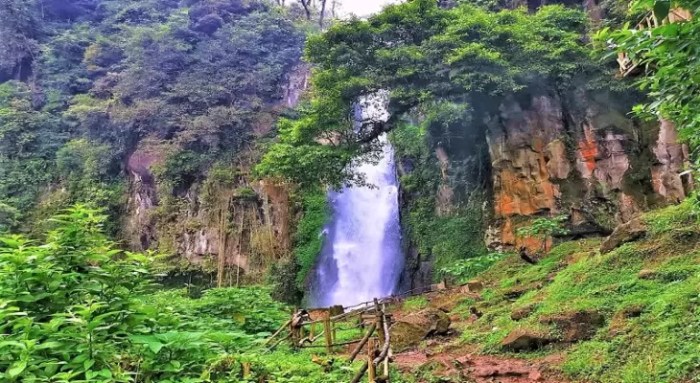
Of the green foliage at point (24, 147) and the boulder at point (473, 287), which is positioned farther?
the green foliage at point (24, 147)

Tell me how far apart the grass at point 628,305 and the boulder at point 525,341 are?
4.1 inches

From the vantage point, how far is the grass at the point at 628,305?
512 centimetres

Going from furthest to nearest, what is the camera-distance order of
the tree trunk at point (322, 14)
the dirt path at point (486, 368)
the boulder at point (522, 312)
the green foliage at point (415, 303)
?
the tree trunk at point (322, 14)
the green foliage at point (415, 303)
the boulder at point (522, 312)
the dirt path at point (486, 368)

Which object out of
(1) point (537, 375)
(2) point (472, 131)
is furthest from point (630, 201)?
(1) point (537, 375)

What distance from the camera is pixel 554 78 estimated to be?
14688 millimetres

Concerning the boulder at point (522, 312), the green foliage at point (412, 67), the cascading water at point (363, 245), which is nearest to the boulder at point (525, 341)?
the boulder at point (522, 312)

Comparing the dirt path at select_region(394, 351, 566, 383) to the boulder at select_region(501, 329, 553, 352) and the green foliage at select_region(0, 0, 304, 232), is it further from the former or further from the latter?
the green foliage at select_region(0, 0, 304, 232)

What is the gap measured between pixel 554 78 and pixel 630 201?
3.97 meters

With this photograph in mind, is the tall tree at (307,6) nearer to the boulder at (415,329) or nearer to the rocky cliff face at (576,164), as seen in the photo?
the rocky cliff face at (576,164)

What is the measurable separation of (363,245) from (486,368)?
14250mm

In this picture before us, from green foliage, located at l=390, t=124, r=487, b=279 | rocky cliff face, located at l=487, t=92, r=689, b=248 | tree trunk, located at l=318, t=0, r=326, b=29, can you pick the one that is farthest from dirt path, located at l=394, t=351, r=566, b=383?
tree trunk, located at l=318, t=0, r=326, b=29

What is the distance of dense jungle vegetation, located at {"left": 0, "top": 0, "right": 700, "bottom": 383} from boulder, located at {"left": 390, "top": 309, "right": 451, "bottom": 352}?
74 centimetres

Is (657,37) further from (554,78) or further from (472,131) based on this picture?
(472,131)

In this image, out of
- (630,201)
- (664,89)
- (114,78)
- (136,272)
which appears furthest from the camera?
(114,78)
